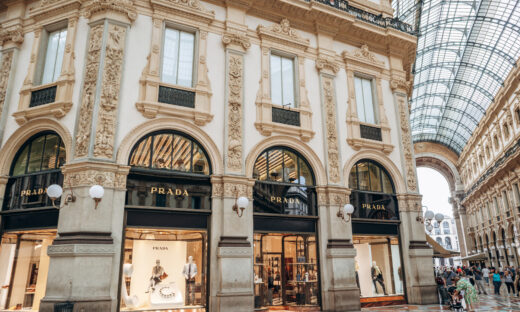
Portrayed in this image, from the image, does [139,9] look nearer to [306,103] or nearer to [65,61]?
[65,61]

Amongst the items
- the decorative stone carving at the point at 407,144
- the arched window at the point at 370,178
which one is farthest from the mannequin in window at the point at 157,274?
the decorative stone carving at the point at 407,144

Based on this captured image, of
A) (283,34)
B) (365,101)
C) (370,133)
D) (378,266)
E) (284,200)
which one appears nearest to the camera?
(284,200)

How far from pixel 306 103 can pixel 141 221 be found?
22.3 ft

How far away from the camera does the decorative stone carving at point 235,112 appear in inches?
438

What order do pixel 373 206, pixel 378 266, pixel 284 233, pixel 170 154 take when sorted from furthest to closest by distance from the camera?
pixel 373 206 → pixel 378 266 → pixel 284 233 → pixel 170 154

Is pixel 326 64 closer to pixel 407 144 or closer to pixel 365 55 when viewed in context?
pixel 365 55

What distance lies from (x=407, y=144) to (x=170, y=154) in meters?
9.46

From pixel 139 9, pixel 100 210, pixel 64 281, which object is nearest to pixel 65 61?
pixel 139 9

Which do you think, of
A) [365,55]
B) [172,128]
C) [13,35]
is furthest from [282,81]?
[13,35]

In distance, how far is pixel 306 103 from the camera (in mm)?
12984

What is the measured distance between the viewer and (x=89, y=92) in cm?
1012

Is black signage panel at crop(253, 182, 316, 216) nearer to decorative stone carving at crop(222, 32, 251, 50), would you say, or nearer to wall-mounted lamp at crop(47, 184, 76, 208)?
decorative stone carving at crop(222, 32, 251, 50)

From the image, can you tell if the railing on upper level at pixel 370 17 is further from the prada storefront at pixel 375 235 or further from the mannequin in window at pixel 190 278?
the mannequin in window at pixel 190 278

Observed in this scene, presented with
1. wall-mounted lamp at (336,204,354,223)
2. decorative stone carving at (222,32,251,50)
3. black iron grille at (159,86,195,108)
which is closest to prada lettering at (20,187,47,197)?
black iron grille at (159,86,195,108)
